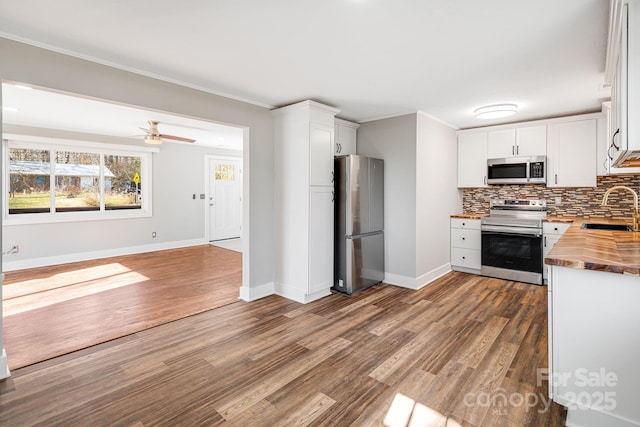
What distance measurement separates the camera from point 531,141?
4.57 meters

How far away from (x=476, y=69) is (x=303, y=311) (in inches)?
110

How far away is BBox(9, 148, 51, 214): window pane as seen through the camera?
17.2 ft

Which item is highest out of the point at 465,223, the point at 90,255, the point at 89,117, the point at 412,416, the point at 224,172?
the point at 89,117

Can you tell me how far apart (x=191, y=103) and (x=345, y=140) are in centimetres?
214

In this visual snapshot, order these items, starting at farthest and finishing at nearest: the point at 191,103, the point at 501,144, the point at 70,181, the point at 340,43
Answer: the point at 70,181 < the point at 501,144 < the point at 191,103 < the point at 340,43

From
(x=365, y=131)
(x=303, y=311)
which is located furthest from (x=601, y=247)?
(x=365, y=131)

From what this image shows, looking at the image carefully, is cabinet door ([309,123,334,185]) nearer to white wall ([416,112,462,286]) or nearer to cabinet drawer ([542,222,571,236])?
white wall ([416,112,462,286])

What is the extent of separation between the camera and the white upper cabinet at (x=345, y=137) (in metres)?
4.43

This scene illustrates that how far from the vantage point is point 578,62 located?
2623 mm

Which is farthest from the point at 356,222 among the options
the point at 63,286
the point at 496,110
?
the point at 63,286

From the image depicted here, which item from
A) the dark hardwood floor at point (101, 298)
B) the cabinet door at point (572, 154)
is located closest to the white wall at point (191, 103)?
the dark hardwood floor at point (101, 298)

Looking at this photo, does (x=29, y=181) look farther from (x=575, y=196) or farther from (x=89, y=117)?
(x=575, y=196)

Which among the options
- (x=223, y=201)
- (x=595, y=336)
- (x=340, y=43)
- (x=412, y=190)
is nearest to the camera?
(x=595, y=336)

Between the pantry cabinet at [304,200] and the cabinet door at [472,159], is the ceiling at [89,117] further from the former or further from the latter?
the cabinet door at [472,159]
